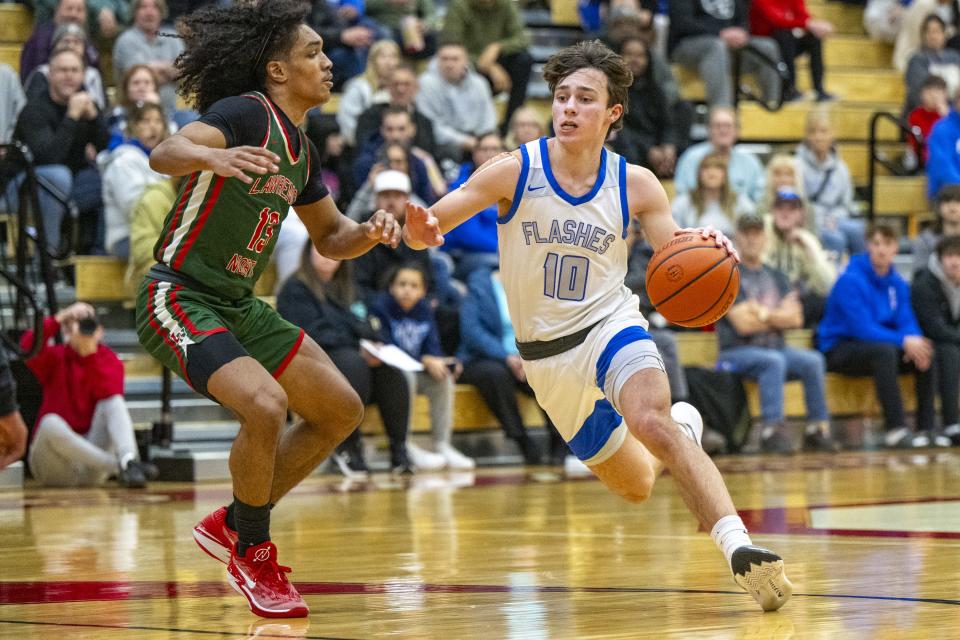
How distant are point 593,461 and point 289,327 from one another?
3.74 ft

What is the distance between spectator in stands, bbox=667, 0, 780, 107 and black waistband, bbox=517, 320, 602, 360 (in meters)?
9.05

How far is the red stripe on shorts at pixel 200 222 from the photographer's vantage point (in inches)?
181

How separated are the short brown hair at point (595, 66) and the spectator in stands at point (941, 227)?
302 inches

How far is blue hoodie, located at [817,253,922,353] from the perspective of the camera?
1180 cm

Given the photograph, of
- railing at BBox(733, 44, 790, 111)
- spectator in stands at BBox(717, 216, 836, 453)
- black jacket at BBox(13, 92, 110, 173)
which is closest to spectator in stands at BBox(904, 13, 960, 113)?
railing at BBox(733, 44, 790, 111)

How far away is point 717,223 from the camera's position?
1170cm

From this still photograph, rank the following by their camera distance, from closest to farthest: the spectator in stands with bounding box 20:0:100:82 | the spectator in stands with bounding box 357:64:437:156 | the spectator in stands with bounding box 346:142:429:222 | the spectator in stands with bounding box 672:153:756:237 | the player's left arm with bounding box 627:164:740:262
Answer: the player's left arm with bounding box 627:164:740:262, the spectator in stands with bounding box 346:142:429:222, the spectator in stands with bounding box 20:0:100:82, the spectator in stands with bounding box 357:64:437:156, the spectator in stands with bounding box 672:153:756:237

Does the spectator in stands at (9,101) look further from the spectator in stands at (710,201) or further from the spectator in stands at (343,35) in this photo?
the spectator in stands at (710,201)

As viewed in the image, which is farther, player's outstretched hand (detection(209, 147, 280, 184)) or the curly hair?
the curly hair

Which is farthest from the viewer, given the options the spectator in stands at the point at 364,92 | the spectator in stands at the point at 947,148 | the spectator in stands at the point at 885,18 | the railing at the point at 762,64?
the spectator in stands at the point at 885,18

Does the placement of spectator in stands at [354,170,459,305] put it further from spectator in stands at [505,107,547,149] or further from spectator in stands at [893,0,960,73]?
spectator in stands at [893,0,960,73]

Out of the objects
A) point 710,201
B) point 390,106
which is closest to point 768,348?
point 710,201

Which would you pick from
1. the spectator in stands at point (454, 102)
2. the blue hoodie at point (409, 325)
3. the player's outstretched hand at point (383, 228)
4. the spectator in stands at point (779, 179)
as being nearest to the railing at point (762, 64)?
the spectator in stands at point (779, 179)

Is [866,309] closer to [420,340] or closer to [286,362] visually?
[420,340]
